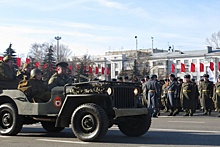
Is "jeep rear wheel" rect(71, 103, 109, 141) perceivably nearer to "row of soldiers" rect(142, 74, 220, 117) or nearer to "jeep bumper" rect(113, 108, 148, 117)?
"jeep bumper" rect(113, 108, 148, 117)

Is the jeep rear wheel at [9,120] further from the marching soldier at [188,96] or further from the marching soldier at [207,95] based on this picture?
the marching soldier at [207,95]

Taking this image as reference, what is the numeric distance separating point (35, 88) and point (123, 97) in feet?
7.98

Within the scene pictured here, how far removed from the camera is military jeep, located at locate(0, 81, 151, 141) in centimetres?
1010

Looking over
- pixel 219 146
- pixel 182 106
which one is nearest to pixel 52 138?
pixel 219 146

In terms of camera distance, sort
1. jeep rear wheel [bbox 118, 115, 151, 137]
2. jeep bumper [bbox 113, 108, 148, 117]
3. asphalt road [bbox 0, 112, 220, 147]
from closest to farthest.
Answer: asphalt road [bbox 0, 112, 220, 147]
jeep bumper [bbox 113, 108, 148, 117]
jeep rear wheel [bbox 118, 115, 151, 137]

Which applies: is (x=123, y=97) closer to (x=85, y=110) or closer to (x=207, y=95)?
(x=85, y=110)

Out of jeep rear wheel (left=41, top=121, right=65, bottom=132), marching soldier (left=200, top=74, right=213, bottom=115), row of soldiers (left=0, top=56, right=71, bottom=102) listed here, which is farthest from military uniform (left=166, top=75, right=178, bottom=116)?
row of soldiers (left=0, top=56, right=71, bottom=102)

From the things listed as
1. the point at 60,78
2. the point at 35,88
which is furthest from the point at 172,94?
the point at 35,88

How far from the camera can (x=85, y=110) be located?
10.2 m

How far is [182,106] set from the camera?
2086 centimetres

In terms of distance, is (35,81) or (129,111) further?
(35,81)

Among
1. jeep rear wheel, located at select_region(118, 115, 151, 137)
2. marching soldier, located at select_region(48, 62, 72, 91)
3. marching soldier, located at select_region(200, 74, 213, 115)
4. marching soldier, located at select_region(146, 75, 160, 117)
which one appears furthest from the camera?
marching soldier, located at select_region(200, 74, 213, 115)

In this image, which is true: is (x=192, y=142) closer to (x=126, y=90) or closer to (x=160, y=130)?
(x=126, y=90)

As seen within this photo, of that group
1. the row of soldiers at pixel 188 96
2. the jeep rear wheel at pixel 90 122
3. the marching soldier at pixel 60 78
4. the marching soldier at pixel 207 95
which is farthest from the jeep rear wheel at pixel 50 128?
the marching soldier at pixel 207 95
